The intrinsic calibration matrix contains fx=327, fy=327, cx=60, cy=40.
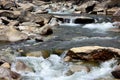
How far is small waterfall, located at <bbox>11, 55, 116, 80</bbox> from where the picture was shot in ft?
29.3

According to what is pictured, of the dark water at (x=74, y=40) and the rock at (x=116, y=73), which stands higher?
the rock at (x=116, y=73)

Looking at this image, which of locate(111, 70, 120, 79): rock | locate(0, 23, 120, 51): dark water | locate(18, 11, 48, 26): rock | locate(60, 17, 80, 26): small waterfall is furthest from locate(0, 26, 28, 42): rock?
locate(111, 70, 120, 79): rock

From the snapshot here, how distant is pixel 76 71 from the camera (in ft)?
30.3

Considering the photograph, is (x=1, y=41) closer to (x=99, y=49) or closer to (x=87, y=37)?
(x=87, y=37)

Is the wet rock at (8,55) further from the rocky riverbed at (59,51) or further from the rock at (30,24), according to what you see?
the rock at (30,24)

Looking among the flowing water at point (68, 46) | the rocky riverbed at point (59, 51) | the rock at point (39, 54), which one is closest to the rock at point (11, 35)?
the rocky riverbed at point (59, 51)

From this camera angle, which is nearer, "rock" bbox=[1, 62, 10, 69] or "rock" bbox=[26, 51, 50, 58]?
"rock" bbox=[1, 62, 10, 69]

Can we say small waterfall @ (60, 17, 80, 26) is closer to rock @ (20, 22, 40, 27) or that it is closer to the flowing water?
the flowing water

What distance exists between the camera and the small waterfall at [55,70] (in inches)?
351

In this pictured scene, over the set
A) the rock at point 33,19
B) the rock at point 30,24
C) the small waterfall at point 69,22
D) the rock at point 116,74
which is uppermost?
the rock at point 116,74

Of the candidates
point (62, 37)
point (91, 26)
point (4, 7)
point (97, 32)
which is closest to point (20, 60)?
point (62, 37)

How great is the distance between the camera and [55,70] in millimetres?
9523

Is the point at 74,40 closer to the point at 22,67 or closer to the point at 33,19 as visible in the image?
the point at 22,67

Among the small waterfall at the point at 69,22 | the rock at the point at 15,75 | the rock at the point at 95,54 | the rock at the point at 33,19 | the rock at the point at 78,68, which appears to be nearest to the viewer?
the rock at the point at 15,75
